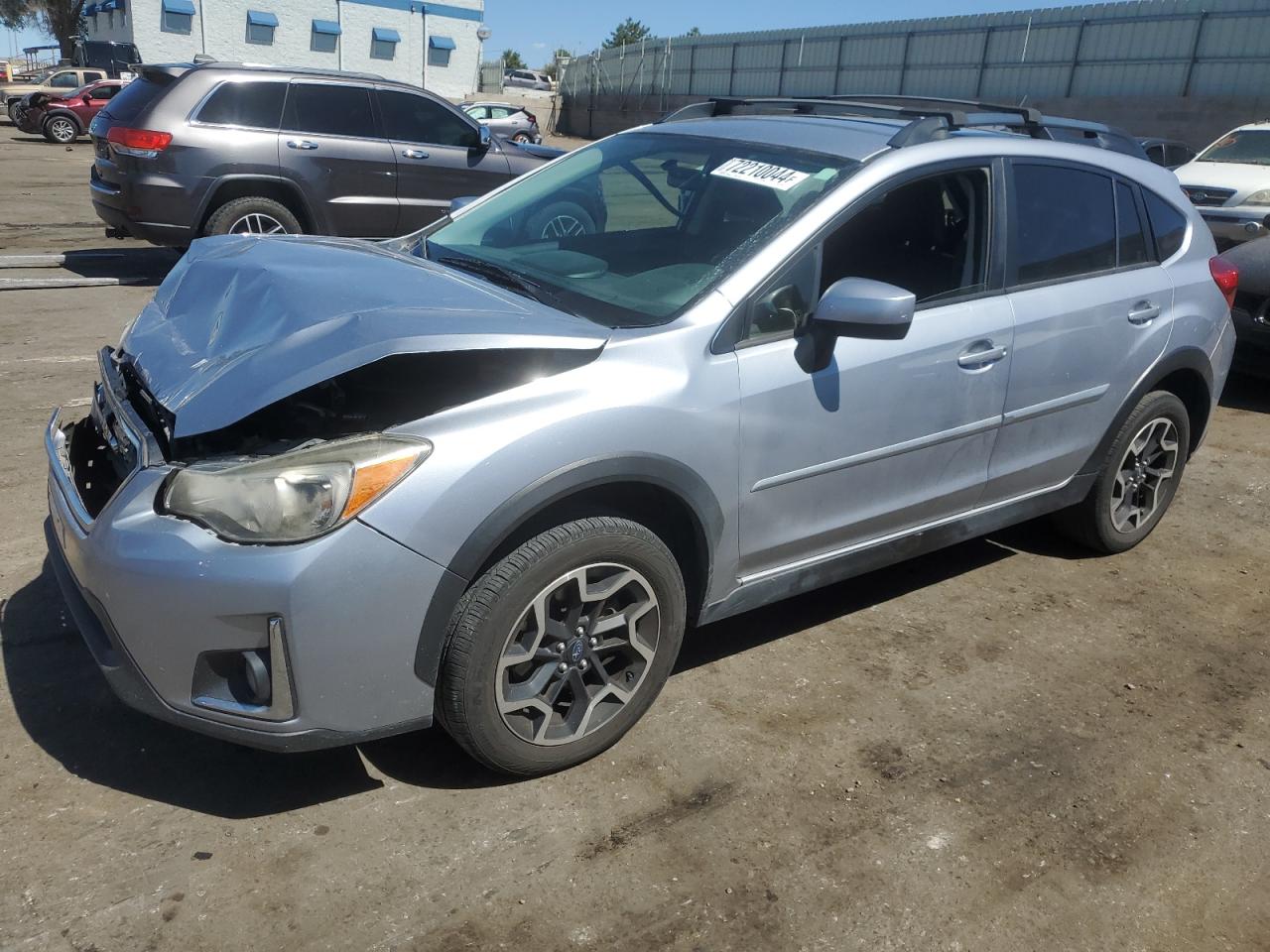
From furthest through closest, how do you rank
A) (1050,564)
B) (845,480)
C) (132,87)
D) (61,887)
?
(132,87) < (1050,564) < (845,480) < (61,887)

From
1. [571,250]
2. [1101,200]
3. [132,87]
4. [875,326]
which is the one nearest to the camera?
[875,326]

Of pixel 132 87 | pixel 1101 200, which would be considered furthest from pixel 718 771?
pixel 132 87

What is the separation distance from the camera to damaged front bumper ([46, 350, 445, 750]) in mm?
2434

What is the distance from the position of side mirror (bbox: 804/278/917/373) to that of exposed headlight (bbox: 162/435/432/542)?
127 centimetres

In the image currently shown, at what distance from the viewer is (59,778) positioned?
9.43 ft

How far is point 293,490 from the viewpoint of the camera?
2.48 meters


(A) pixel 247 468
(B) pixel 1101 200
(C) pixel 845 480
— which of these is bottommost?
(C) pixel 845 480

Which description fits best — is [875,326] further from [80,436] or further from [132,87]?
[132,87]

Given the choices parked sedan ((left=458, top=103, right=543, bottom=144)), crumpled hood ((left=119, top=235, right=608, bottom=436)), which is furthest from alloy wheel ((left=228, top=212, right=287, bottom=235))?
parked sedan ((left=458, top=103, right=543, bottom=144))

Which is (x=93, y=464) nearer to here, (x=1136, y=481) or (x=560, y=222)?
(x=560, y=222)

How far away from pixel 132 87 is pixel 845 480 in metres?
8.48

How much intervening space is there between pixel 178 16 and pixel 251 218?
4169 cm

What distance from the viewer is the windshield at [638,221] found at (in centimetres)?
327

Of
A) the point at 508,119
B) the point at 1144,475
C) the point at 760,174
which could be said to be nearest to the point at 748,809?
the point at 760,174
